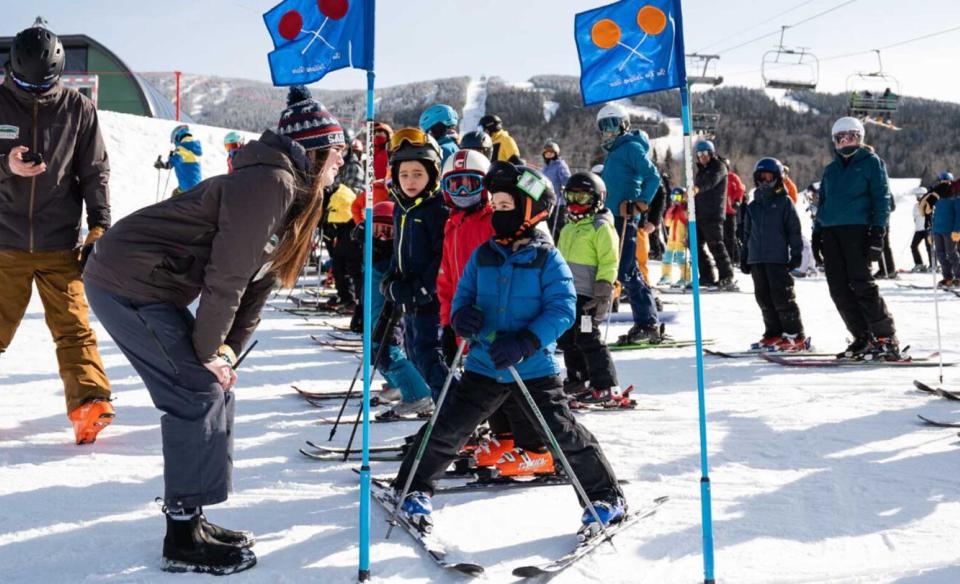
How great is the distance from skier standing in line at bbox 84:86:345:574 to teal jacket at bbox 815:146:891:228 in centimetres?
571

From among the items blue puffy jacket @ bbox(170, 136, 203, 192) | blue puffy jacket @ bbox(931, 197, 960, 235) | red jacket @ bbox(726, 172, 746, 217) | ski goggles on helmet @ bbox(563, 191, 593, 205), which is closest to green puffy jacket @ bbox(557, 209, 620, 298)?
ski goggles on helmet @ bbox(563, 191, 593, 205)

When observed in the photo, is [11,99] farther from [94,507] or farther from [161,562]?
[161,562]

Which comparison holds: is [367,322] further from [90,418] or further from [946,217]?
[946,217]

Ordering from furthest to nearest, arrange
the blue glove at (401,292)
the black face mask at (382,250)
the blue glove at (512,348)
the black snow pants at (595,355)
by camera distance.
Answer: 1. the black snow pants at (595,355)
2. the black face mask at (382,250)
3. the blue glove at (401,292)
4. the blue glove at (512,348)

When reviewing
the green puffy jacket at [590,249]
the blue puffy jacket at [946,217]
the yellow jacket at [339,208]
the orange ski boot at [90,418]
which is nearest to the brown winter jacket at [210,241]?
the orange ski boot at [90,418]

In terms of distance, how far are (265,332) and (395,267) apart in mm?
4629

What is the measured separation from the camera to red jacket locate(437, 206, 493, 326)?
4.18 m

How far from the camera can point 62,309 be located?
4.39 meters

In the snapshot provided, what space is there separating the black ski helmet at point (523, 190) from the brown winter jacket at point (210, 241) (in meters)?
0.87

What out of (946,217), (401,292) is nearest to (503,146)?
(401,292)

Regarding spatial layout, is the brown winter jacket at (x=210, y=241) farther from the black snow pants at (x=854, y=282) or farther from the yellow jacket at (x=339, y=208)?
the yellow jacket at (x=339, y=208)

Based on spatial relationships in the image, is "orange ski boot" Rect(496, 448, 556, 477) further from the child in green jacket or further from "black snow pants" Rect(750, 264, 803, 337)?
"black snow pants" Rect(750, 264, 803, 337)

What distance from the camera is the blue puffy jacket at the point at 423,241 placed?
183 inches

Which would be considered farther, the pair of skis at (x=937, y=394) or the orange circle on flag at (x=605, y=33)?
the pair of skis at (x=937, y=394)
